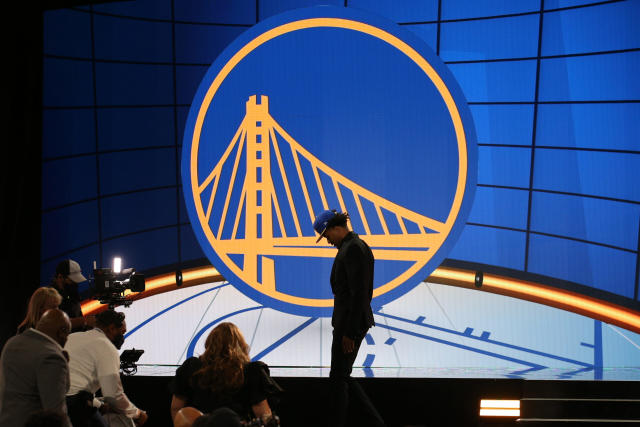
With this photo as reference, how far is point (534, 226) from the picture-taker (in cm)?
667

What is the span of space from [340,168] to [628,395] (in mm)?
2367

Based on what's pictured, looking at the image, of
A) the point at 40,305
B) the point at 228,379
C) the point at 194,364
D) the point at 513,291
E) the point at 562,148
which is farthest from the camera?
the point at 562,148

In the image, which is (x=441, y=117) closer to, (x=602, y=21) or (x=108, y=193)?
(x=602, y=21)

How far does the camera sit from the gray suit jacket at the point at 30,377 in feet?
8.21

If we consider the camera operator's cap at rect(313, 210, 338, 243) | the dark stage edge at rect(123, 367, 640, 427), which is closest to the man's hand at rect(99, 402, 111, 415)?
the dark stage edge at rect(123, 367, 640, 427)

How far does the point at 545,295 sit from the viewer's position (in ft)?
18.4

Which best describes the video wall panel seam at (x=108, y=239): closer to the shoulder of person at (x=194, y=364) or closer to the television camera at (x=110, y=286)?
the television camera at (x=110, y=286)

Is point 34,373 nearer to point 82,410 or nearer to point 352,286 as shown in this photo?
point 82,410

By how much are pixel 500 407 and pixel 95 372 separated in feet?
7.68

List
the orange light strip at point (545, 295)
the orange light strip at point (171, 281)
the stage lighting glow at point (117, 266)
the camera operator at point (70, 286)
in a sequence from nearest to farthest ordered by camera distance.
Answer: the camera operator at point (70, 286) < the stage lighting glow at point (117, 266) < the orange light strip at point (545, 295) < the orange light strip at point (171, 281)

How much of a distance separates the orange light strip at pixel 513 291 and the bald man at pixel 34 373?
287 centimetres

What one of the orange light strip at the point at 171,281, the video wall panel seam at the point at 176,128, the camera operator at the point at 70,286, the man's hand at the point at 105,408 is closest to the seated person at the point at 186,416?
the man's hand at the point at 105,408

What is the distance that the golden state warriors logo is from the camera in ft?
15.6

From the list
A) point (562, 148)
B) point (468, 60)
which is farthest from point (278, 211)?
point (562, 148)
